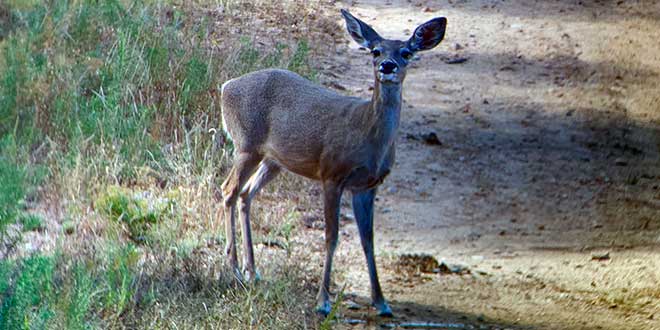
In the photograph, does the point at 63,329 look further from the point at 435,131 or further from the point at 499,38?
the point at 499,38

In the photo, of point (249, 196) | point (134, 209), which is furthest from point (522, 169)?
point (134, 209)

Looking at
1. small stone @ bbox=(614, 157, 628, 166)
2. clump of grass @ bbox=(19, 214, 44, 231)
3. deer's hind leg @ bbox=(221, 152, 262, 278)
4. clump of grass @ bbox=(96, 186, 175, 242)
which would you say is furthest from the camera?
small stone @ bbox=(614, 157, 628, 166)

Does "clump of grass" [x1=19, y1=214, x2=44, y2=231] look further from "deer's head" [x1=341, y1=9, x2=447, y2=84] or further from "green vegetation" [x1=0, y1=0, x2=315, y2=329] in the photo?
"deer's head" [x1=341, y1=9, x2=447, y2=84]

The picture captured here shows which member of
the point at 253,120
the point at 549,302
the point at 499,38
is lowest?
the point at 499,38

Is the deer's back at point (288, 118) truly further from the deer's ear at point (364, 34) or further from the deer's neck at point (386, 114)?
the deer's ear at point (364, 34)

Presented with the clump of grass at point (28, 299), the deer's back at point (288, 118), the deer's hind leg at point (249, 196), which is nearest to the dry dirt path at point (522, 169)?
the deer's hind leg at point (249, 196)

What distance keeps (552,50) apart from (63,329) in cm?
1109

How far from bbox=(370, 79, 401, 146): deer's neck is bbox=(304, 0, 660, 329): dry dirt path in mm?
1136

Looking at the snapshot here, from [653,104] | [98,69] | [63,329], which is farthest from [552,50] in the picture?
[63,329]

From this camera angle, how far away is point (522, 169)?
1169 centimetres

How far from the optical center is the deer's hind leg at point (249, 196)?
8.33 metres

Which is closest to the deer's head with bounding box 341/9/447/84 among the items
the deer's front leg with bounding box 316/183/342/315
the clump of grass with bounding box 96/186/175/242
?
the deer's front leg with bounding box 316/183/342/315

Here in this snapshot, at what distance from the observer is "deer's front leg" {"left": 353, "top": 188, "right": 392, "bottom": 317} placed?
7.79 m

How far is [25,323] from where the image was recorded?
546 centimetres
